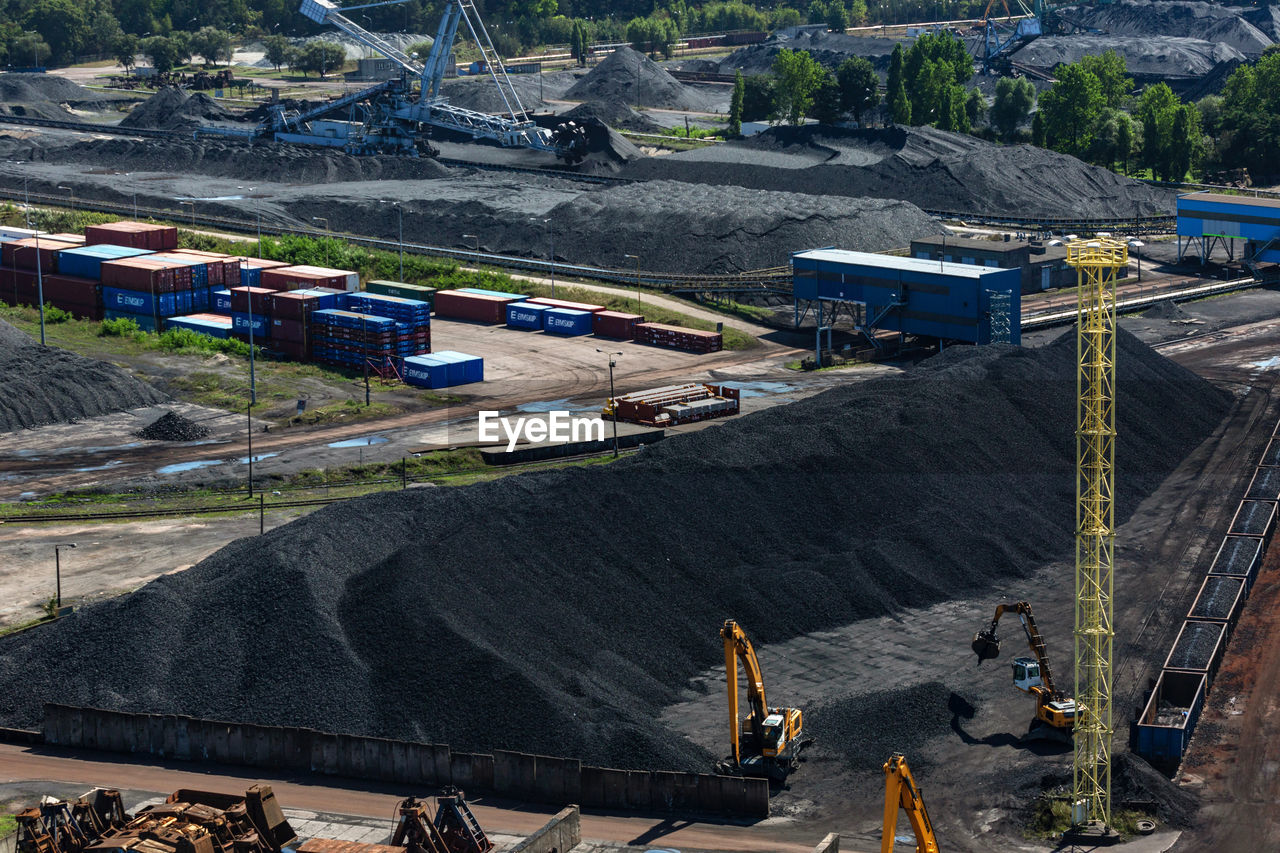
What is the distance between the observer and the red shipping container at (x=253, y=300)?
100 metres

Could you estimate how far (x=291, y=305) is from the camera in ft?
320

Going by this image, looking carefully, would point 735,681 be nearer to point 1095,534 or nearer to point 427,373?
point 1095,534

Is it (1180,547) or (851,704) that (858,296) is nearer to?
(1180,547)

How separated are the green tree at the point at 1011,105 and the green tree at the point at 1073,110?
271 inches

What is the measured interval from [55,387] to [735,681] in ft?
187

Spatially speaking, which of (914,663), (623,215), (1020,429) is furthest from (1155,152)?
(914,663)

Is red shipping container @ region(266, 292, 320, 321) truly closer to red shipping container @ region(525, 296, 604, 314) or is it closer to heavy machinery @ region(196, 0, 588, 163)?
red shipping container @ region(525, 296, 604, 314)

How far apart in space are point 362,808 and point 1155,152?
145m

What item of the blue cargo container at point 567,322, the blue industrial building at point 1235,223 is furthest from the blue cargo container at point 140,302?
the blue industrial building at point 1235,223

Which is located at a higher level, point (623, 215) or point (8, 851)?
point (623, 215)

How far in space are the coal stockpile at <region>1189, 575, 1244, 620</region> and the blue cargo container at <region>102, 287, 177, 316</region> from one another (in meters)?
71.1

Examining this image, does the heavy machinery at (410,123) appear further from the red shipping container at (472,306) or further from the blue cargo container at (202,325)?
the blue cargo container at (202,325)

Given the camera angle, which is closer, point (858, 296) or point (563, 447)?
point (563, 447)

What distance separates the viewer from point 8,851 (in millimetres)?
40344
